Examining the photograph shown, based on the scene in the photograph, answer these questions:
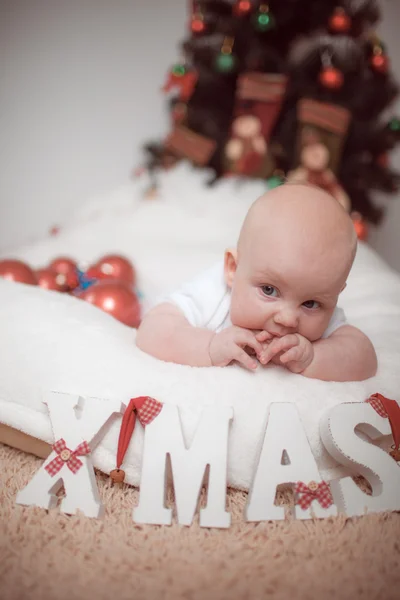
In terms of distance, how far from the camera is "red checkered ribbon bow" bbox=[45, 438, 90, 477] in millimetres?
851

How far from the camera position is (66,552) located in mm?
765

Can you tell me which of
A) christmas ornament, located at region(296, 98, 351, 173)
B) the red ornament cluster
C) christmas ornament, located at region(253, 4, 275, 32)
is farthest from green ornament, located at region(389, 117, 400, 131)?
the red ornament cluster

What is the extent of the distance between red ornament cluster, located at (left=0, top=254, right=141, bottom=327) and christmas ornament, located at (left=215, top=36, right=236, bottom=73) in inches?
33.7

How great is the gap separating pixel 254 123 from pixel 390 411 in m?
1.34

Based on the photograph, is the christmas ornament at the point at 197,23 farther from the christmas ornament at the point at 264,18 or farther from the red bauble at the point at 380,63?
the red bauble at the point at 380,63

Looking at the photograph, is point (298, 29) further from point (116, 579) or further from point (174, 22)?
point (116, 579)

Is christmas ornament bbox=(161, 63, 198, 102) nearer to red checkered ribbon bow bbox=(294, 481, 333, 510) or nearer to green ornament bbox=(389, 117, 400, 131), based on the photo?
green ornament bbox=(389, 117, 400, 131)

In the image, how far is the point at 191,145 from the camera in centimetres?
200

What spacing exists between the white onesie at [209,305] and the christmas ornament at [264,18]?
3.71 ft

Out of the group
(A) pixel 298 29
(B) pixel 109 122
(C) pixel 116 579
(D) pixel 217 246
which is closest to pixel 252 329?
(C) pixel 116 579

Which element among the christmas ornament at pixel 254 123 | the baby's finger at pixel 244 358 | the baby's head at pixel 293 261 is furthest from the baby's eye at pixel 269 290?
the christmas ornament at pixel 254 123

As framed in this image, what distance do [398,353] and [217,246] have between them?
0.71m

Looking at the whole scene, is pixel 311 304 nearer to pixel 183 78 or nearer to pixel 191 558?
pixel 191 558

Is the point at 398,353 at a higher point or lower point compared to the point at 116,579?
higher
